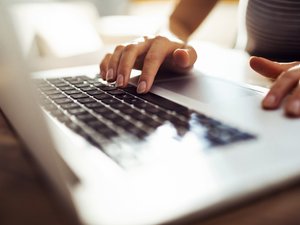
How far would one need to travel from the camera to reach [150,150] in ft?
1.04

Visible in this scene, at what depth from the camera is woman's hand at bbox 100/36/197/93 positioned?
0.62 metres

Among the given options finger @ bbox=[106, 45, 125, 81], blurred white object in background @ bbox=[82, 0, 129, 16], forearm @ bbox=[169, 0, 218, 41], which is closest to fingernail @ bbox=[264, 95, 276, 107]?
finger @ bbox=[106, 45, 125, 81]

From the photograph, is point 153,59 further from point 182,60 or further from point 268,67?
point 268,67

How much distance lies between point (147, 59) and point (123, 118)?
256 mm

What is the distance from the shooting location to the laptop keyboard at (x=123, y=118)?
0.34m

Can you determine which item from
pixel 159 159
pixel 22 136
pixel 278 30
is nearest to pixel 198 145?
pixel 159 159

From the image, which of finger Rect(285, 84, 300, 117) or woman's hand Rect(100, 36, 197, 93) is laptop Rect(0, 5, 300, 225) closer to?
finger Rect(285, 84, 300, 117)

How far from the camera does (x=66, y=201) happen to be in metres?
0.22

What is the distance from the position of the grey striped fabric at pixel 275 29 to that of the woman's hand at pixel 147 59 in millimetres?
260

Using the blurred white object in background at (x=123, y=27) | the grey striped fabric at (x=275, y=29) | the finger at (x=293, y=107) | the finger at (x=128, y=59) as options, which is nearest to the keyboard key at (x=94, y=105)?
the finger at (x=128, y=59)

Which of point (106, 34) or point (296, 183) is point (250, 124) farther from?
point (106, 34)

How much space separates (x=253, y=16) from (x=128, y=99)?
0.58 m

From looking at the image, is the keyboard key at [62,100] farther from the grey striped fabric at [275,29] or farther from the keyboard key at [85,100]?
the grey striped fabric at [275,29]

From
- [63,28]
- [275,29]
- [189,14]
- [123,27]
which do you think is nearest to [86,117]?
[275,29]
